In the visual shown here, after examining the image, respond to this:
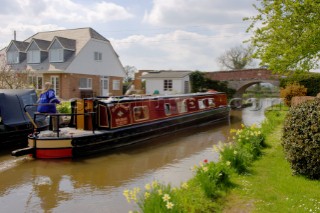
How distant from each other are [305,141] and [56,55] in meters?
23.4

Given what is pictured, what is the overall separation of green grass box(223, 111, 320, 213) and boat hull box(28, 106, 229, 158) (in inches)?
175

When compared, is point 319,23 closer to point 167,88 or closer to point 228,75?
point 228,75

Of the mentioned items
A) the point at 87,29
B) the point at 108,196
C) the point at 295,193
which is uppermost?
the point at 87,29

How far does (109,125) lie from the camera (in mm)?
10180

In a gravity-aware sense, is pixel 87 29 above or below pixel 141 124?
above

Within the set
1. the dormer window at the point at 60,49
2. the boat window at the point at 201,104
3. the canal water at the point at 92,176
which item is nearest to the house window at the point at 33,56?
the dormer window at the point at 60,49

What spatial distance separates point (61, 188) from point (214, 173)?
122 inches

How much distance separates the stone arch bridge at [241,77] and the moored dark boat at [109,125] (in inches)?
646

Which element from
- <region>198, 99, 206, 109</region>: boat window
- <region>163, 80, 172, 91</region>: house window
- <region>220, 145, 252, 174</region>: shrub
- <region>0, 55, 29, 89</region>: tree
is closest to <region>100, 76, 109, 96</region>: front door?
<region>163, 80, 172, 91</region>: house window

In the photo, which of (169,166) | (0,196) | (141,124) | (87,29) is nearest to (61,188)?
(0,196)

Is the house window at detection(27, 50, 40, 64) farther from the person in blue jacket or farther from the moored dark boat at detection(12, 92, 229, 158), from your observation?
the person in blue jacket

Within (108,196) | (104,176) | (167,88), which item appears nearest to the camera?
(108,196)

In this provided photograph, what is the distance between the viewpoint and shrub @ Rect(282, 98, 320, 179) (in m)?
5.47

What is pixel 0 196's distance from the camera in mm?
6188
